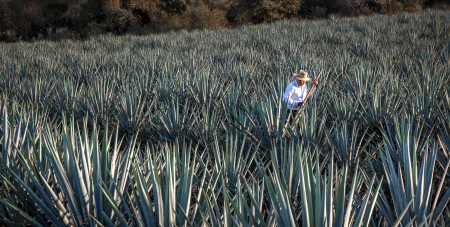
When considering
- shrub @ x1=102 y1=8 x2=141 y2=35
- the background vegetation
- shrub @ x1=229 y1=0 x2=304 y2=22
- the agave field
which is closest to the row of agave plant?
the agave field

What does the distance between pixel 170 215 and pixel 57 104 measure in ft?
8.99

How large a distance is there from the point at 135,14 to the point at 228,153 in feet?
61.5

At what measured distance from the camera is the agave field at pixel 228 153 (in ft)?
3.42

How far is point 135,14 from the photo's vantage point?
18.4 m

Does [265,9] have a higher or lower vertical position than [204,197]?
higher

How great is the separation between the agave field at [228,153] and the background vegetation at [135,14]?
11.6m

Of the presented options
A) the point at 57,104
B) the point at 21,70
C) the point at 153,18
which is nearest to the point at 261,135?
the point at 57,104

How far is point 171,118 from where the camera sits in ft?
8.38

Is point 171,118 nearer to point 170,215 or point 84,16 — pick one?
point 170,215

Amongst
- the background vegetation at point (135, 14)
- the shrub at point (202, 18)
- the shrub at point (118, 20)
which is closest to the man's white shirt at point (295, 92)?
the shrub at point (202, 18)

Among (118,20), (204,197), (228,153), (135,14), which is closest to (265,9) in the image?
(135,14)

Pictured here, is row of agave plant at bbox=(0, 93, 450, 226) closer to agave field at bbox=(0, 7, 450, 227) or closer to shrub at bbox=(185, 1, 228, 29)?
agave field at bbox=(0, 7, 450, 227)

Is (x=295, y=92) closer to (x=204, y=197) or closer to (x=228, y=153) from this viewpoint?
(x=228, y=153)

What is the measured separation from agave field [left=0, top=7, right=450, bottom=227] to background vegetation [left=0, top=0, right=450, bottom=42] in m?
11.6
